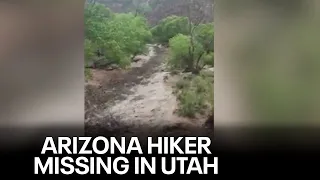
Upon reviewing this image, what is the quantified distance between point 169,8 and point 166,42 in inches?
5.6

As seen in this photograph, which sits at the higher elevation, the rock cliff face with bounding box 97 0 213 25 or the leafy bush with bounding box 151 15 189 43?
the rock cliff face with bounding box 97 0 213 25

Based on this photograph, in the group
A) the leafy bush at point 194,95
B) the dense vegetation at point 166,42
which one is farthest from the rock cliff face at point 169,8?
the leafy bush at point 194,95

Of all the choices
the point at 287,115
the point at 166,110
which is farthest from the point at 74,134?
the point at 287,115

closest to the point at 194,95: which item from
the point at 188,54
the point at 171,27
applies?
the point at 188,54

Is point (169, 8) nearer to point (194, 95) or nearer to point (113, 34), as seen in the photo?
point (113, 34)

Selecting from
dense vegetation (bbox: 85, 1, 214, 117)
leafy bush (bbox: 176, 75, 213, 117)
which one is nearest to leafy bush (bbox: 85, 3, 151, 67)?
dense vegetation (bbox: 85, 1, 214, 117)

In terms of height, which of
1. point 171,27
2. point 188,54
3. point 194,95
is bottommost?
point 194,95

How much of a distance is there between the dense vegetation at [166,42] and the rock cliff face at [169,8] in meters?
0.02

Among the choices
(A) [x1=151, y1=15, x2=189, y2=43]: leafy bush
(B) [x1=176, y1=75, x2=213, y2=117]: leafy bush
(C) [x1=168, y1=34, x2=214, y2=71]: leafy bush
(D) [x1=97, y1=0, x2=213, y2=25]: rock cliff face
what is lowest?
(B) [x1=176, y1=75, x2=213, y2=117]: leafy bush

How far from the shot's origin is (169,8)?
4.81 ft

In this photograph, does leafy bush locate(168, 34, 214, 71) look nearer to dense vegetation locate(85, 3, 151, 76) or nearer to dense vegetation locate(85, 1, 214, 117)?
dense vegetation locate(85, 1, 214, 117)

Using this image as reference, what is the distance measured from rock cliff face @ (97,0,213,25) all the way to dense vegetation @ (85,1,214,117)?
2 cm

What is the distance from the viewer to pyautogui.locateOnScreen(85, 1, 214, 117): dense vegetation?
147cm

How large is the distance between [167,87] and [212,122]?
24 cm
